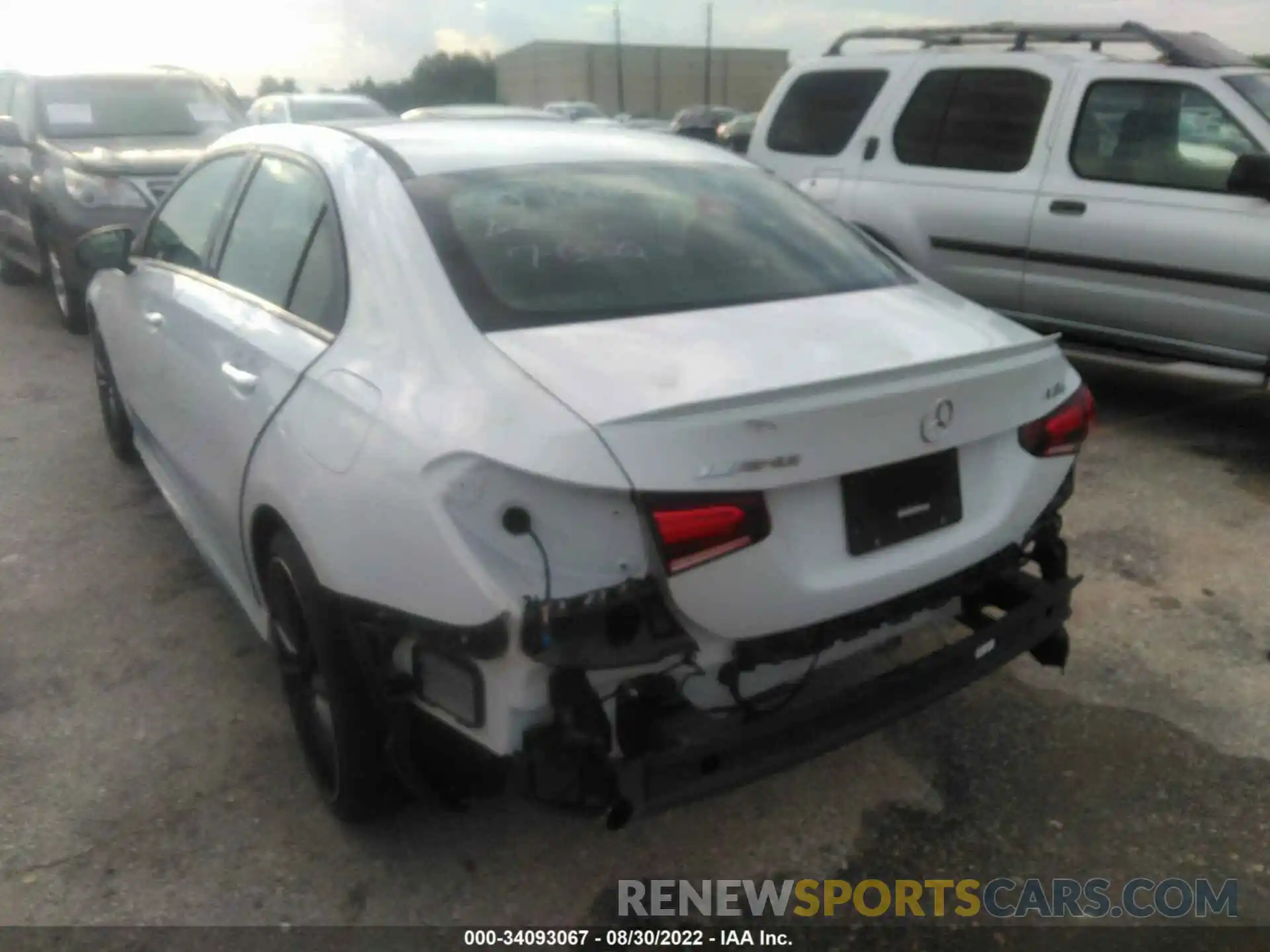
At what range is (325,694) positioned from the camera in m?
2.62

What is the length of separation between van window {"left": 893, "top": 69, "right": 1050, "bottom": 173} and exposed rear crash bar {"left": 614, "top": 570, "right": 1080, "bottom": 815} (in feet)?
13.0

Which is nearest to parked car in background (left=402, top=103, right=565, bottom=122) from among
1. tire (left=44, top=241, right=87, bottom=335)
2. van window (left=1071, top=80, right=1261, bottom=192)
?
van window (left=1071, top=80, right=1261, bottom=192)

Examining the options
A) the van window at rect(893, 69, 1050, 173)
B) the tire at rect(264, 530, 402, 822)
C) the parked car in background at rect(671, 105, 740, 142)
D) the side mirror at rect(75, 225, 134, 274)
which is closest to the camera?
the tire at rect(264, 530, 402, 822)

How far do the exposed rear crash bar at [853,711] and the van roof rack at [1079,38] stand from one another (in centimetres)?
410

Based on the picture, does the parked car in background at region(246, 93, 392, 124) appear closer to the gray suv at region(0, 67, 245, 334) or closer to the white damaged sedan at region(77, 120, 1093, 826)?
the gray suv at region(0, 67, 245, 334)

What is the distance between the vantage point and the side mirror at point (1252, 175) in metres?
4.95

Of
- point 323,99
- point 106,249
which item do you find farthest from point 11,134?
point 323,99

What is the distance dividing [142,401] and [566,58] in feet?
234

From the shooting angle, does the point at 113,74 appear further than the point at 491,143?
Yes

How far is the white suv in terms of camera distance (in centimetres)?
526

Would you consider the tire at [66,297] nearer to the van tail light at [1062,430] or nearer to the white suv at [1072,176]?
the white suv at [1072,176]

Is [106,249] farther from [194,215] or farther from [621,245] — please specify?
[621,245]

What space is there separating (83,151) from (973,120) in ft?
19.3

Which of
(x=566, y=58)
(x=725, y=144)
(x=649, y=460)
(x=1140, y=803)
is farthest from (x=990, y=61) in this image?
(x=566, y=58)
